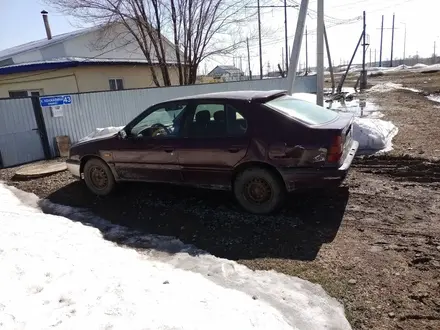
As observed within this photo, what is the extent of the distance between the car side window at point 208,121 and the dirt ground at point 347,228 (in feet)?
3.55

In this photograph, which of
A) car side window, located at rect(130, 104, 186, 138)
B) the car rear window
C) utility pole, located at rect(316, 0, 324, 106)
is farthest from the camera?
utility pole, located at rect(316, 0, 324, 106)

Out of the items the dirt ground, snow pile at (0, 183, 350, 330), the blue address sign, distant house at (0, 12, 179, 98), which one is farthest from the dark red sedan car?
distant house at (0, 12, 179, 98)

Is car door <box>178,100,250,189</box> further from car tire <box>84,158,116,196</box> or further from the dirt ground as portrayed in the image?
car tire <box>84,158,116,196</box>

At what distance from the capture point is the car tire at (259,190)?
427cm

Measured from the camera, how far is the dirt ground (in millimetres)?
2766

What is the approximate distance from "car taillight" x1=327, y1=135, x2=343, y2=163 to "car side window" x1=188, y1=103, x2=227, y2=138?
4.44ft

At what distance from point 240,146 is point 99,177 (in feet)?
8.73

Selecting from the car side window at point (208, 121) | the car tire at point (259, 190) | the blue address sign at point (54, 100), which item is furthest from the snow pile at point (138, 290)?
the blue address sign at point (54, 100)

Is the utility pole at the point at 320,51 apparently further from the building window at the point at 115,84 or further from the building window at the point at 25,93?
the building window at the point at 25,93

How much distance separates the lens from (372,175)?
18.1ft

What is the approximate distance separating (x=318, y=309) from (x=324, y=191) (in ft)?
8.50

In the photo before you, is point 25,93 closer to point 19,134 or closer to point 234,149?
point 19,134

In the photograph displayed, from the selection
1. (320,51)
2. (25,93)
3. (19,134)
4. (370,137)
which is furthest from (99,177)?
(25,93)

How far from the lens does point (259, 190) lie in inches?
172
